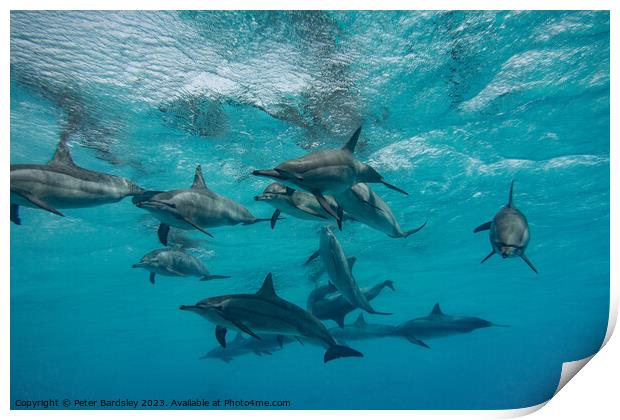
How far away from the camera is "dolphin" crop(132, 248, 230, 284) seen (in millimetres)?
8195

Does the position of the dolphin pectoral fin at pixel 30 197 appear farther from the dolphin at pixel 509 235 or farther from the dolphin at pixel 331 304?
the dolphin at pixel 331 304

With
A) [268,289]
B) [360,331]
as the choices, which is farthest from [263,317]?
[360,331]

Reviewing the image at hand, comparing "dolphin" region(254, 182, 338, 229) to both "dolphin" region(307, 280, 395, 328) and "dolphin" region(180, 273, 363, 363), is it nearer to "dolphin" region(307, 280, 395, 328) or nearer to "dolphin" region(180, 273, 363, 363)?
A: "dolphin" region(180, 273, 363, 363)

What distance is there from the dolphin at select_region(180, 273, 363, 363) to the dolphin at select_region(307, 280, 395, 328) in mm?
3337

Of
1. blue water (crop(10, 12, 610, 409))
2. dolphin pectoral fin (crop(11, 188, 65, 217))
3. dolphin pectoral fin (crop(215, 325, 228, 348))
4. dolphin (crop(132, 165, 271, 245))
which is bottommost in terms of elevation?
dolphin pectoral fin (crop(215, 325, 228, 348))

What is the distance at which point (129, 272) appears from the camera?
962 inches

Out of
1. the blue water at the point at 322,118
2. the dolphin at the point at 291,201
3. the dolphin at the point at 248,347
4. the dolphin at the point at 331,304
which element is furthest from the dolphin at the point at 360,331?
the dolphin at the point at 291,201

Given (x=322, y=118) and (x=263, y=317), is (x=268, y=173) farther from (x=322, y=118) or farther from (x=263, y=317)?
(x=322, y=118)

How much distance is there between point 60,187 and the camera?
5184 mm

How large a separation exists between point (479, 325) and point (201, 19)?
11125 millimetres

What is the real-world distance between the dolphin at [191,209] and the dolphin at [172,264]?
2.26 m

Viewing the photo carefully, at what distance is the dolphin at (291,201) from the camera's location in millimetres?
5539

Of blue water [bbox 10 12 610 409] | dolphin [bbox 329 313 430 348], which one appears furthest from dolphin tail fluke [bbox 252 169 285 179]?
dolphin [bbox 329 313 430 348]
